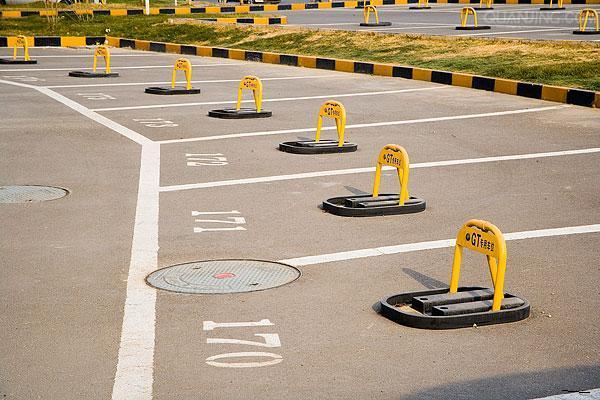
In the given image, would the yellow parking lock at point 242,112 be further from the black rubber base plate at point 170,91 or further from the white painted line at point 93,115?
the black rubber base plate at point 170,91

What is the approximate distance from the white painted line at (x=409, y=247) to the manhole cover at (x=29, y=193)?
2.91 m

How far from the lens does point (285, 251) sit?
7.18 m

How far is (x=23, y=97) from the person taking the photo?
1653cm

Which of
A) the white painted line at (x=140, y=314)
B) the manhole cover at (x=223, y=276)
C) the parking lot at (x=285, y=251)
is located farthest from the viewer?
the manhole cover at (x=223, y=276)

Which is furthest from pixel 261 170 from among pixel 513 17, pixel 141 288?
pixel 513 17

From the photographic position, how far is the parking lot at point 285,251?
4902mm

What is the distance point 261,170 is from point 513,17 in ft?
71.1

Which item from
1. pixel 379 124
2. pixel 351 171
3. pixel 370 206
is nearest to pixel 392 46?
pixel 379 124

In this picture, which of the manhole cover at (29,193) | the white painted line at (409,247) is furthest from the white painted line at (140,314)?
the white painted line at (409,247)

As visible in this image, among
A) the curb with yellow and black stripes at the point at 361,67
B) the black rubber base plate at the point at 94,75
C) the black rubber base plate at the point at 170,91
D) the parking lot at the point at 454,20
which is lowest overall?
the black rubber base plate at the point at 94,75

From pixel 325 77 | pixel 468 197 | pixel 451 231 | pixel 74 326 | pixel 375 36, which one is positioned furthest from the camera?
pixel 375 36

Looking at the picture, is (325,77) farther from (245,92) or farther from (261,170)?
(261,170)

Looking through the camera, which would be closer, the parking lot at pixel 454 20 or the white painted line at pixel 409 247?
the white painted line at pixel 409 247

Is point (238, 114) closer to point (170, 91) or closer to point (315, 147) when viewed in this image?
point (315, 147)
